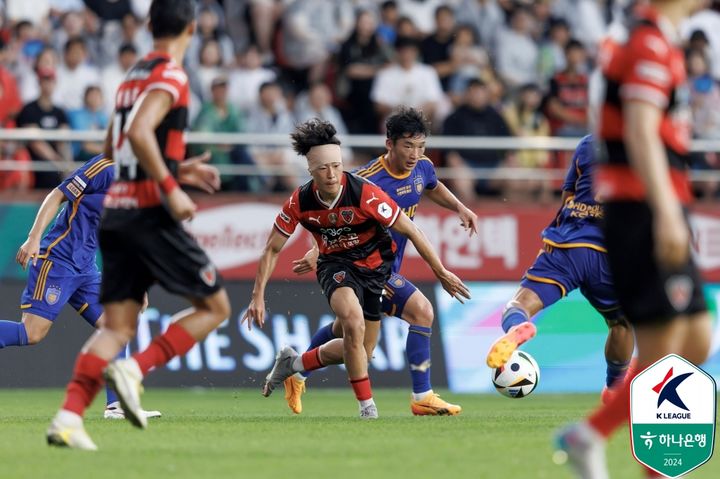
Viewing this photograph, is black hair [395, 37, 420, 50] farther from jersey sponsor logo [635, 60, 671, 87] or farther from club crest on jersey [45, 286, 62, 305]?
jersey sponsor logo [635, 60, 671, 87]

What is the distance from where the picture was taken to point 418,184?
1153 cm

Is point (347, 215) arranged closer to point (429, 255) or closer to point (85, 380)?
point (429, 255)

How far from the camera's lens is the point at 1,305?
15039mm

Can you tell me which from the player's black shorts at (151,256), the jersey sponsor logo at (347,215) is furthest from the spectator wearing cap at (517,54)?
the player's black shorts at (151,256)

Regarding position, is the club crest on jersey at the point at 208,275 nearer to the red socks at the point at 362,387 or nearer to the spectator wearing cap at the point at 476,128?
the red socks at the point at 362,387

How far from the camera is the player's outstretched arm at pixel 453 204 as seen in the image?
11367 mm

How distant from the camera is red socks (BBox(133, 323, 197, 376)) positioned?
7.80 meters

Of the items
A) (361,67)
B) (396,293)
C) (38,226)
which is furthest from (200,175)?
(361,67)

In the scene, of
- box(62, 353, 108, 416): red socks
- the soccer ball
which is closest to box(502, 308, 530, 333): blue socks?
the soccer ball

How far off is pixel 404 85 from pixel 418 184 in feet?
22.4

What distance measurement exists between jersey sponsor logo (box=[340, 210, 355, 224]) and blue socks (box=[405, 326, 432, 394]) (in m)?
1.36

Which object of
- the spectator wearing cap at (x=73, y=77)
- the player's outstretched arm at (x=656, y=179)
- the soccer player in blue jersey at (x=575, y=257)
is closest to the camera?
the player's outstretched arm at (x=656, y=179)

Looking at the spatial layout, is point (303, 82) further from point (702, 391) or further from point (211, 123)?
point (702, 391)

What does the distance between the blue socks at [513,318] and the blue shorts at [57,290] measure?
11.9 ft
